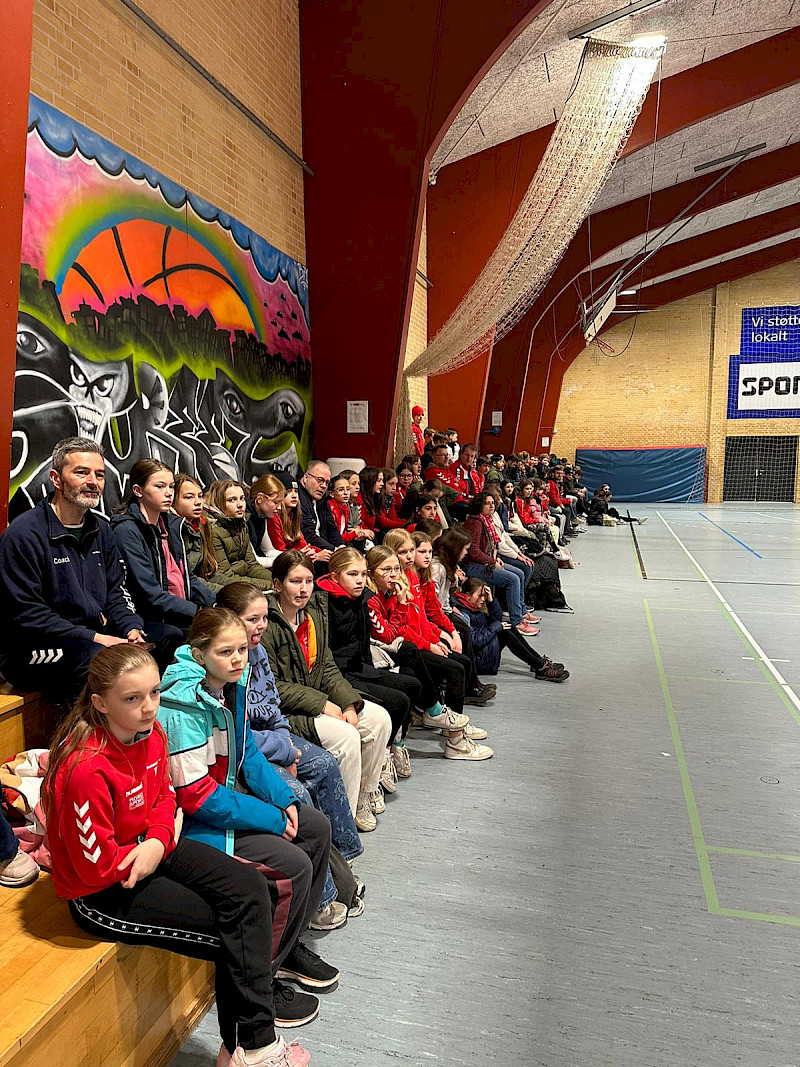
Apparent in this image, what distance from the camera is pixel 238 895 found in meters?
1.88

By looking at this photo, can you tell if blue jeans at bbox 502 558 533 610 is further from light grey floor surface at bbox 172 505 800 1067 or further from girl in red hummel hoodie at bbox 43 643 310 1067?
girl in red hummel hoodie at bbox 43 643 310 1067

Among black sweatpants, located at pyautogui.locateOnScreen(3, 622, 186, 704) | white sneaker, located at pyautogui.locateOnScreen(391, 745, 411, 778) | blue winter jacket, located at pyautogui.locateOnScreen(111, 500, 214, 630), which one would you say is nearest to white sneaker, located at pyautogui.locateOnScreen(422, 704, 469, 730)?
white sneaker, located at pyautogui.locateOnScreen(391, 745, 411, 778)

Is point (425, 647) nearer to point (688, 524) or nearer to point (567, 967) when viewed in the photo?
point (567, 967)

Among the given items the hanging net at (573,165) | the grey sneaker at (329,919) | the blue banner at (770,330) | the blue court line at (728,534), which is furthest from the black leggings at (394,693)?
the blue banner at (770,330)

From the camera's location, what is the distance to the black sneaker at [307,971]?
88.9 inches

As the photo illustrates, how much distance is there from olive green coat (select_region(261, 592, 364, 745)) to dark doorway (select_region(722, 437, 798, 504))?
21.6 m

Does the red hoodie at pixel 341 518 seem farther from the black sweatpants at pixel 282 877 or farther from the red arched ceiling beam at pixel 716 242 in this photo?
the red arched ceiling beam at pixel 716 242

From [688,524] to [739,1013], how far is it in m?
14.9

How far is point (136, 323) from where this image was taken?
15.6 ft

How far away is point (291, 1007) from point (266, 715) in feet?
2.97

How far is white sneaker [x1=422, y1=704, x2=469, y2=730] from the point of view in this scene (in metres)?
4.00

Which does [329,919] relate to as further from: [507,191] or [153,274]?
[507,191]

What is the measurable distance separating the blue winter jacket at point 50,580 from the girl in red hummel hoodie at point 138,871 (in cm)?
92

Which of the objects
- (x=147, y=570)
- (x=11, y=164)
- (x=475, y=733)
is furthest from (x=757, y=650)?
(x=11, y=164)
